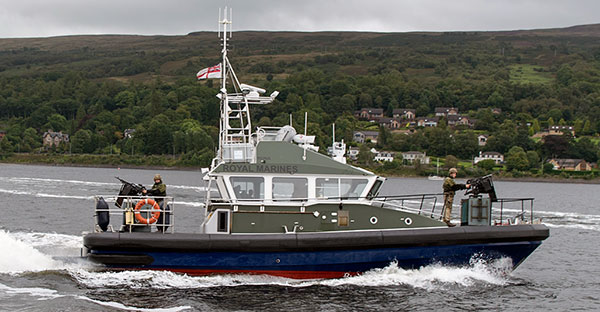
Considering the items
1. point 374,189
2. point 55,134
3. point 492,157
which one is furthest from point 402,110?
point 374,189

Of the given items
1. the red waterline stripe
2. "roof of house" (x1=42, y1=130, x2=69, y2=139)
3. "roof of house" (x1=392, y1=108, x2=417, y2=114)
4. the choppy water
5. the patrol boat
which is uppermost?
"roof of house" (x1=392, y1=108, x2=417, y2=114)

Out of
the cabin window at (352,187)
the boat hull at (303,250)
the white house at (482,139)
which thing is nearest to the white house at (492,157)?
the white house at (482,139)

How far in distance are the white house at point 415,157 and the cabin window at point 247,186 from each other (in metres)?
69.3

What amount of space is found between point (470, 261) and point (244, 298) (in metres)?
4.69

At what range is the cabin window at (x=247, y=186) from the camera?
14.3 metres

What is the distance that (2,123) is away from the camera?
12838 cm

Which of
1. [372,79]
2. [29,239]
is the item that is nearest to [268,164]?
[29,239]

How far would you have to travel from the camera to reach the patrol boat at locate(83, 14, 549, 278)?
45.4 ft

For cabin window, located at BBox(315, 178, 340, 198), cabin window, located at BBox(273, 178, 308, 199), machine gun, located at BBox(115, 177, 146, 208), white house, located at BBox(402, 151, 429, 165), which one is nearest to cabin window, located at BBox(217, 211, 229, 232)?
cabin window, located at BBox(273, 178, 308, 199)

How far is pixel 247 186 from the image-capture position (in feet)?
47.1

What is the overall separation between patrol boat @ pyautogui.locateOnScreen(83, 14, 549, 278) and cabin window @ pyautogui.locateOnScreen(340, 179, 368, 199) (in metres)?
0.02

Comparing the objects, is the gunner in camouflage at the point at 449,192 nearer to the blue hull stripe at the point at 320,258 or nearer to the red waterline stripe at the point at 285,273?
the blue hull stripe at the point at 320,258

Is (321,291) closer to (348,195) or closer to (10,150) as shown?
(348,195)

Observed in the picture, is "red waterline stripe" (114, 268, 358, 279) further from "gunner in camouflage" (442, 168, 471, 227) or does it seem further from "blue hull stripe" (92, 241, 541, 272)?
"gunner in camouflage" (442, 168, 471, 227)
